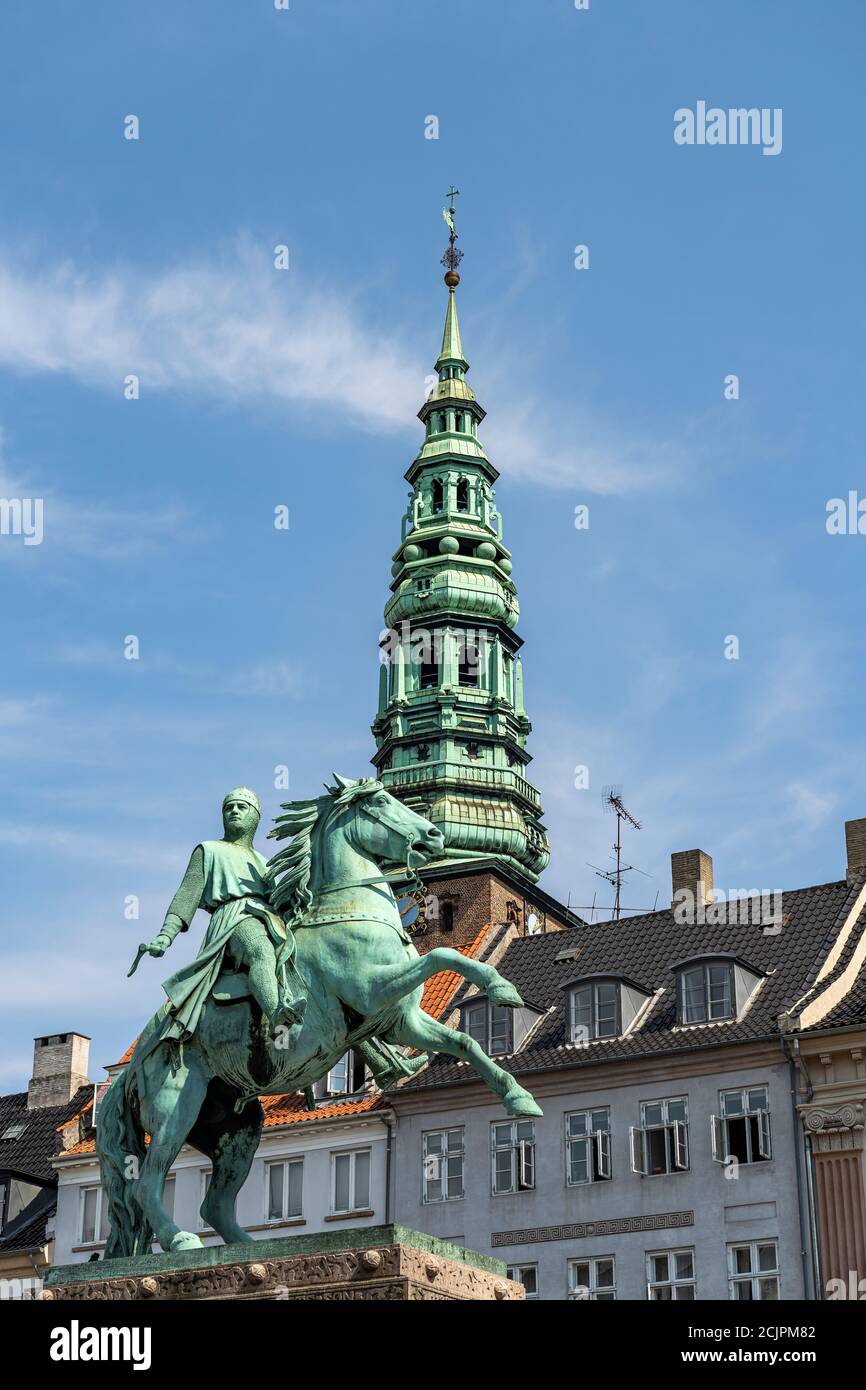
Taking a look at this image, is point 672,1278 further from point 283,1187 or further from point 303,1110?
point 303,1110

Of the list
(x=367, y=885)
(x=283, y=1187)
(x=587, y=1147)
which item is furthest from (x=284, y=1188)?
(x=367, y=885)

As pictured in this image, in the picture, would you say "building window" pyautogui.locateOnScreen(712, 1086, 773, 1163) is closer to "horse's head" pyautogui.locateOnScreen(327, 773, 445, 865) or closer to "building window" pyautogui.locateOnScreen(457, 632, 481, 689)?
"horse's head" pyautogui.locateOnScreen(327, 773, 445, 865)

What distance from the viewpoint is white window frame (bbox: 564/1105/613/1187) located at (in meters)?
54.7

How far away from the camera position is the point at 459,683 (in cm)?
9044

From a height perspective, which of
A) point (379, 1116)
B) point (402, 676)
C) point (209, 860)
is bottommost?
point (209, 860)

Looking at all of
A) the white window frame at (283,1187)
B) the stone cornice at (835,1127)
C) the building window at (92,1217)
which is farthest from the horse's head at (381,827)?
the building window at (92,1217)

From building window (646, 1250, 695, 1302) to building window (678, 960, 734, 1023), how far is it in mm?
6120

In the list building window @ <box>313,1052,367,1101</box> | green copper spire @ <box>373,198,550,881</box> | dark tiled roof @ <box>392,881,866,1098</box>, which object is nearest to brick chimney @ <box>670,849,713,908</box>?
dark tiled roof @ <box>392,881,866,1098</box>

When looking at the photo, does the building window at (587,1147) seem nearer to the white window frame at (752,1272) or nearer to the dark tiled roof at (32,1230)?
the white window frame at (752,1272)
